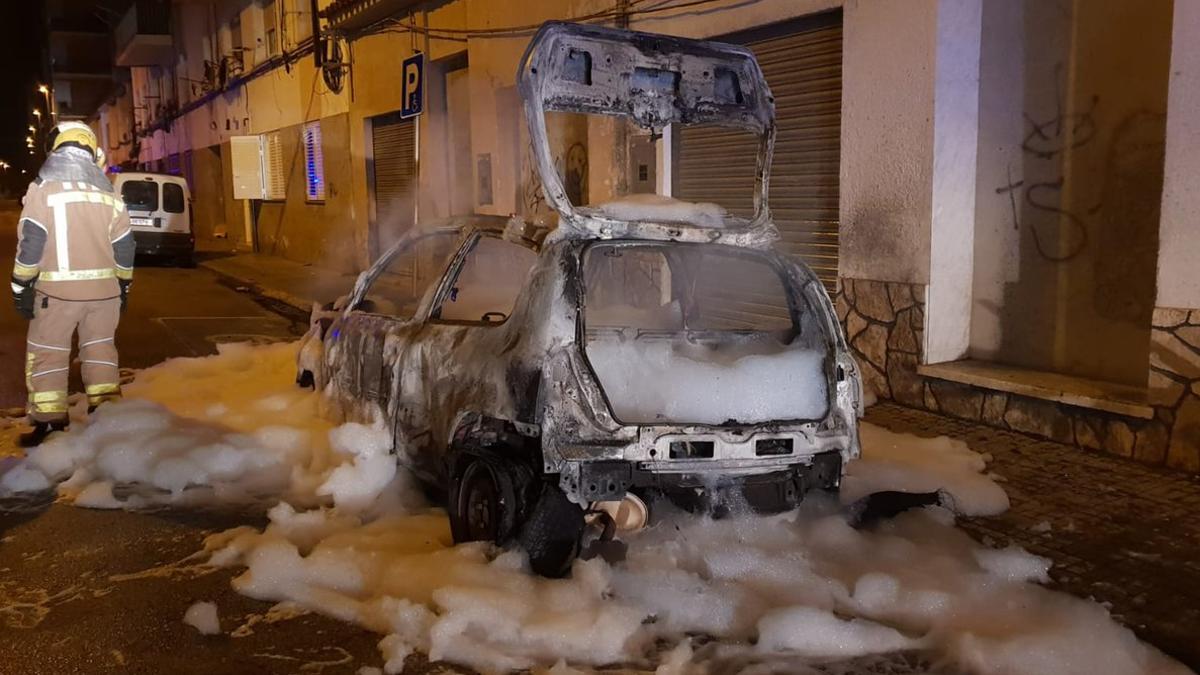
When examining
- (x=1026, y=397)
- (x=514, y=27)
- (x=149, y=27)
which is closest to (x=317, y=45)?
(x=514, y=27)

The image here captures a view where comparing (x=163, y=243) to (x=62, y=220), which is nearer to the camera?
(x=62, y=220)

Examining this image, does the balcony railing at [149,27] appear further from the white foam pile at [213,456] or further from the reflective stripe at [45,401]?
the reflective stripe at [45,401]

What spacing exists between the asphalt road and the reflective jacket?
1.77m

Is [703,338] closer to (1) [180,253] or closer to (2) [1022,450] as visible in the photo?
(2) [1022,450]

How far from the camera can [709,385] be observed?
14.3 feet

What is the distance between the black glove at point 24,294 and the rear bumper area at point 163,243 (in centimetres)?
1499

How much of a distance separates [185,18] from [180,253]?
1189 cm

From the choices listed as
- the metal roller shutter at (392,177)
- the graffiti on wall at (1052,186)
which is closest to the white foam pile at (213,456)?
the graffiti on wall at (1052,186)

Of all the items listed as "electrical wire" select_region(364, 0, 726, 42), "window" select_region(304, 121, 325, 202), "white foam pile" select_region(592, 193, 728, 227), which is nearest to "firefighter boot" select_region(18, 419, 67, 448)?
"white foam pile" select_region(592, 193, 728, 227)

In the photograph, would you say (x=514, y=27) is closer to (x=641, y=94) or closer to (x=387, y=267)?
(x=387, y=267)

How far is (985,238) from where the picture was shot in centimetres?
731

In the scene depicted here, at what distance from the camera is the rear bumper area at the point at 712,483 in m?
3.97

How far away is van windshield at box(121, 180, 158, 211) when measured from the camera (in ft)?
65.8

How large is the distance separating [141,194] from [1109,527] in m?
19.8
